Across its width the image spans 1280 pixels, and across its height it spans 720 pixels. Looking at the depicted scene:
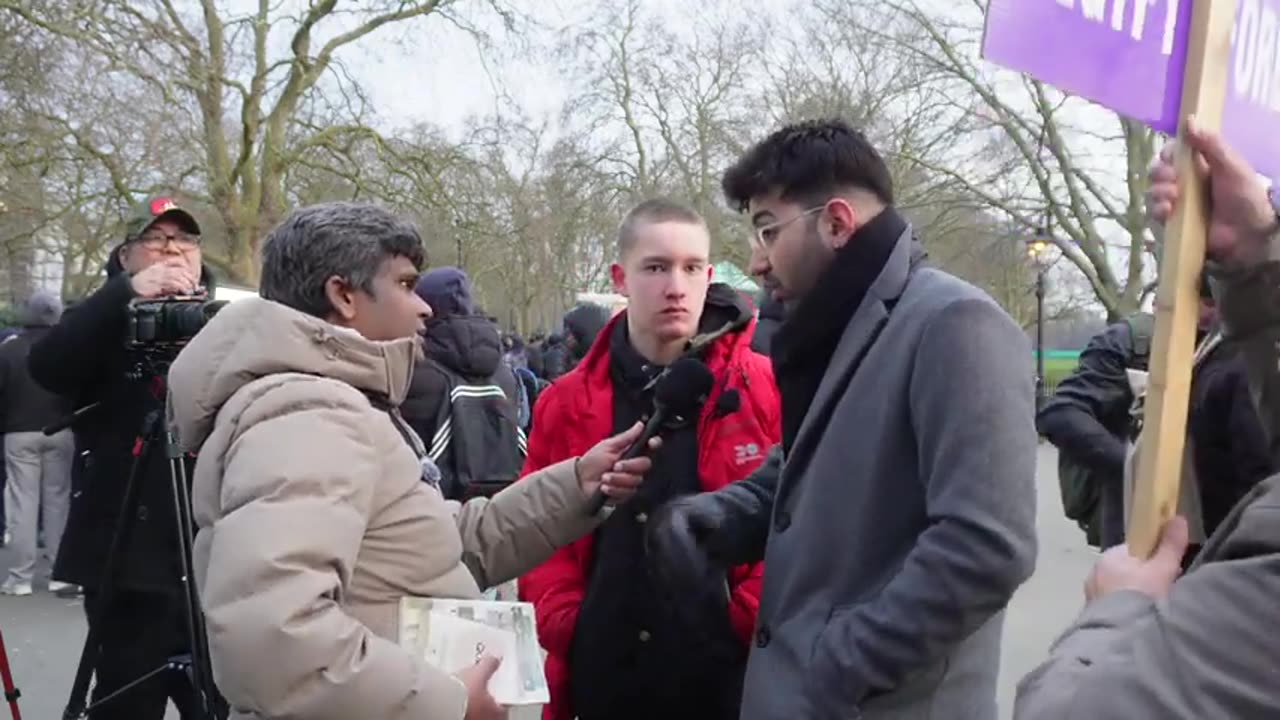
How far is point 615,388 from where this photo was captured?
9.54 ft

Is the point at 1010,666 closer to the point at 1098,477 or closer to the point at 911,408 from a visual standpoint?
the point at 1098,477

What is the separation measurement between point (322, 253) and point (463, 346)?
7.52 ft

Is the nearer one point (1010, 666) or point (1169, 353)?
point (1169, 353)

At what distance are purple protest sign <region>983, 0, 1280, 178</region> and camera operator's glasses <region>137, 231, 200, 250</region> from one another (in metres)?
2.84

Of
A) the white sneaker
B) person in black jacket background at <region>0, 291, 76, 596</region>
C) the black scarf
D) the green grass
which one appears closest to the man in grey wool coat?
the black scarf

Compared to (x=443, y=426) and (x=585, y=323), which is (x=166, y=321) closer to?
(x=443, y=426)

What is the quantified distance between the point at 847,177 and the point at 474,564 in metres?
1.20

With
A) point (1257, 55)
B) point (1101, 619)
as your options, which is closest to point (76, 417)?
point (1101, 619)

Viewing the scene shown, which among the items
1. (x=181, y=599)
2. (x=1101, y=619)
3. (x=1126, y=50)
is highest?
(x=1126, y=50)

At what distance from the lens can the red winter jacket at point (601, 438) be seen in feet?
8.78

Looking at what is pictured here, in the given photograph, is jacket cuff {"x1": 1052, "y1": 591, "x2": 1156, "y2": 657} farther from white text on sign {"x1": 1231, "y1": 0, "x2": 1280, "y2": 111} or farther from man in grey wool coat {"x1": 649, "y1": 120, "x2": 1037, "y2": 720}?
white text on sign {"x1": 1231, "y1": 0, "x2": 1280, "y2": 111}

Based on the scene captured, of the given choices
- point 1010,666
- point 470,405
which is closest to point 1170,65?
point 470,405

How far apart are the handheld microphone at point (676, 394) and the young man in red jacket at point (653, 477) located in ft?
0.24

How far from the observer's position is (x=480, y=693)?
6.19ft
